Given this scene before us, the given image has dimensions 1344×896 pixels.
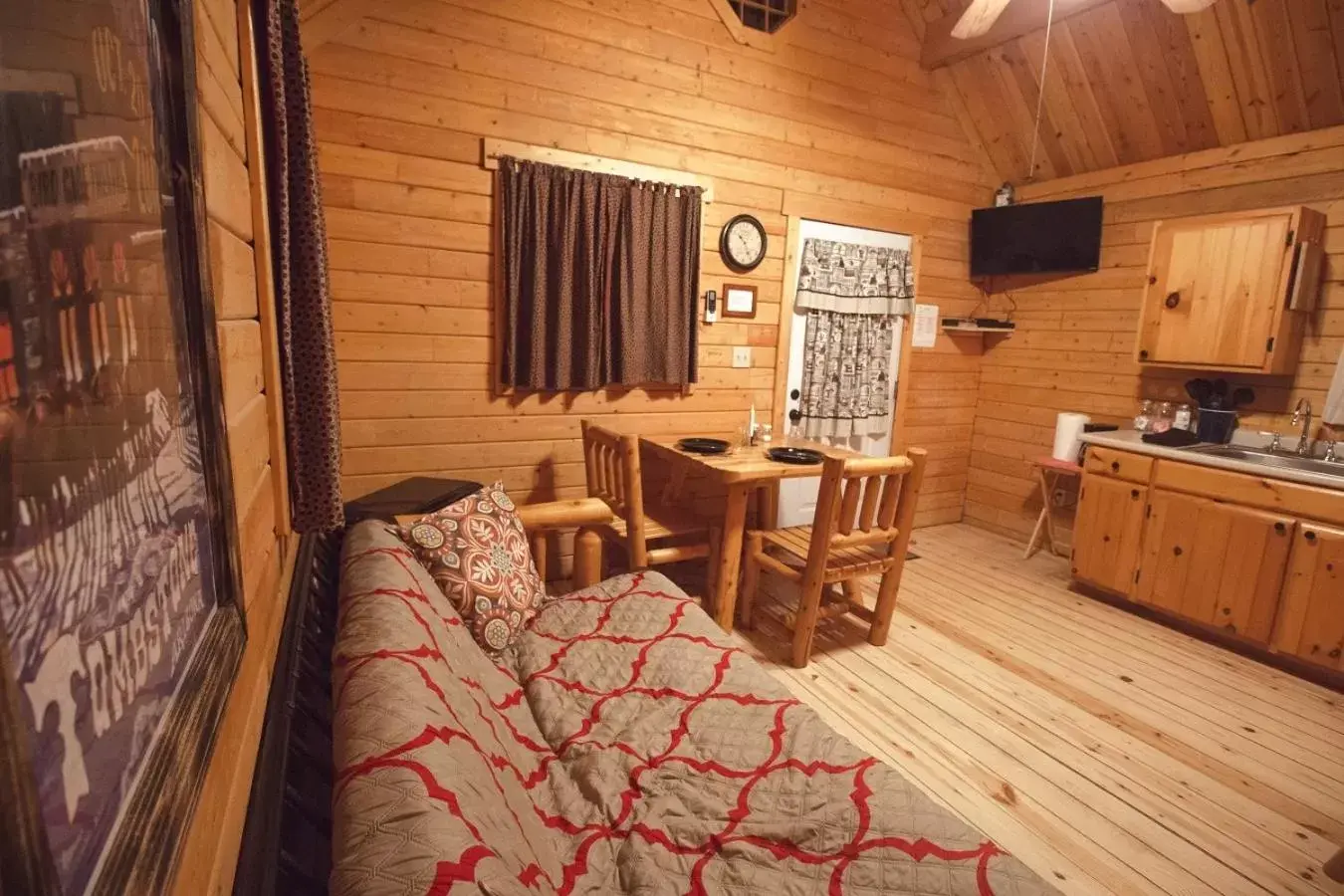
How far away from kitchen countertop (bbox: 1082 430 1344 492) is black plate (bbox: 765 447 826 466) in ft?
5.51

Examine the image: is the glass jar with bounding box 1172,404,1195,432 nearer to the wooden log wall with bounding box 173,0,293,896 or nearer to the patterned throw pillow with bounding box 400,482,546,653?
the patterned throw pillow with bounding box 400,482,546,653

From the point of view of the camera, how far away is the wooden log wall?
699 mm

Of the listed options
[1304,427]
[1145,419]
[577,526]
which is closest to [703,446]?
[577,526]

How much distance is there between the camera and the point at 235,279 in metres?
1.03

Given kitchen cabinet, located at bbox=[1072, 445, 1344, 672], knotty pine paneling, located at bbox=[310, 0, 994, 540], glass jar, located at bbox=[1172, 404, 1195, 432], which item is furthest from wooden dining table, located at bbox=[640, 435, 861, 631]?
glass jar, located at bbox=[1172, 404, 1195, 432]

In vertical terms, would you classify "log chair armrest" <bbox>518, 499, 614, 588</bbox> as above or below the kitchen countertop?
below

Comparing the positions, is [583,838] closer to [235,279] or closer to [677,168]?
[235,279]

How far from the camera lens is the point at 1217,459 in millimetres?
3053

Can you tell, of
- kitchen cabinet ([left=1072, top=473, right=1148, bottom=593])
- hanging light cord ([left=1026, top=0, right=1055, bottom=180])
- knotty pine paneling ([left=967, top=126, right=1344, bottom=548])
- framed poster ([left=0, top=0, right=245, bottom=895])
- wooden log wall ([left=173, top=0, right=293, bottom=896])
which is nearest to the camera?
framed poster ([left=0, top=0, right=245, bottom=895])

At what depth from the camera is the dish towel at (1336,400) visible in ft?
9.97

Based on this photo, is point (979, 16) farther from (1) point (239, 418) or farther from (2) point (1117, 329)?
(1) point (239, 418)

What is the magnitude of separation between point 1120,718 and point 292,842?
9.47ft

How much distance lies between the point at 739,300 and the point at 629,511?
5.23 feet

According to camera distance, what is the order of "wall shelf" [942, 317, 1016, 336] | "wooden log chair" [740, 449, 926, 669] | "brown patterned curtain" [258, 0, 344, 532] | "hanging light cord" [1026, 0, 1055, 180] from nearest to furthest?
"brown patterned curtain" [258, 0, 344, 532]
"wooden log chair" [740, 449, 926, 669]
"hanging light cord" [1026, 0, 1055, 180]
"wall shelf" [942, 317, 1016, 336]
